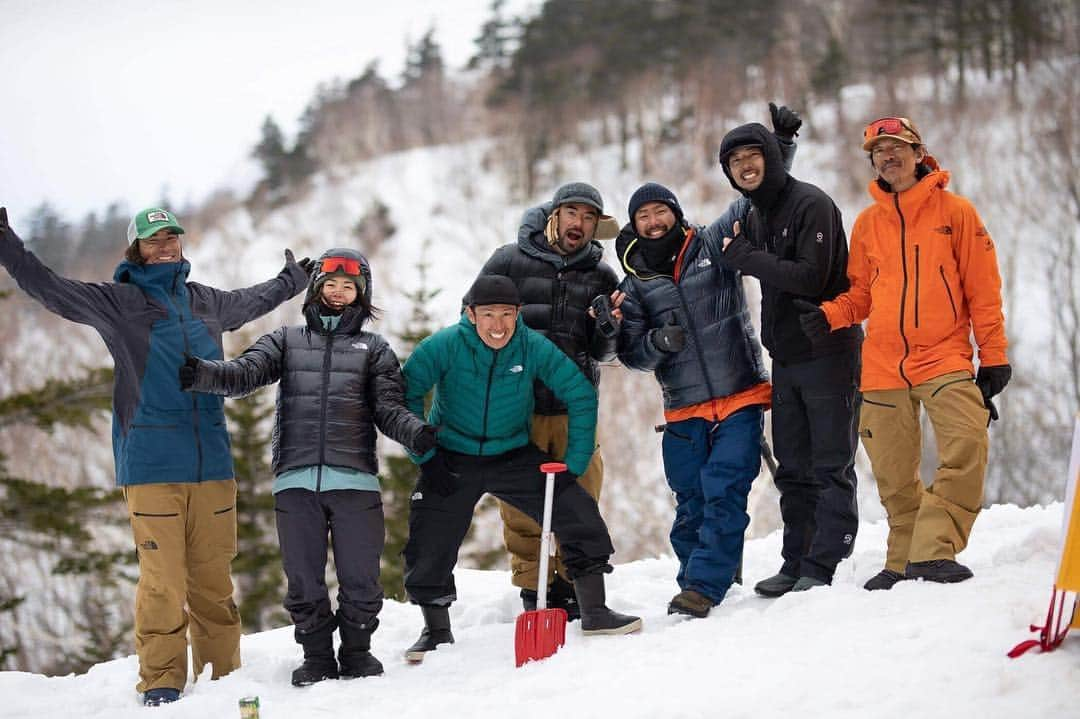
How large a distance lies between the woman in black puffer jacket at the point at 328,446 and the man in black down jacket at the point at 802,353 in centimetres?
189

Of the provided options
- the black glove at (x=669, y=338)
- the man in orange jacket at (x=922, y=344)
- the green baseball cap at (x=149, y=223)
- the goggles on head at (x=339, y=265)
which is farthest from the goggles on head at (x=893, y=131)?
the green baseball cap at (x=149, y=223)

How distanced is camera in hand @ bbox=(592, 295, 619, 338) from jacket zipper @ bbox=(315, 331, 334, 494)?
1.43 meters

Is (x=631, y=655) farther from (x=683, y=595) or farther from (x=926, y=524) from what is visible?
(x=926, y=524)

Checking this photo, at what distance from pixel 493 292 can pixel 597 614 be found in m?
1.74

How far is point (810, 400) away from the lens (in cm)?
508

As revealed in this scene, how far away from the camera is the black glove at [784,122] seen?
18.0ft

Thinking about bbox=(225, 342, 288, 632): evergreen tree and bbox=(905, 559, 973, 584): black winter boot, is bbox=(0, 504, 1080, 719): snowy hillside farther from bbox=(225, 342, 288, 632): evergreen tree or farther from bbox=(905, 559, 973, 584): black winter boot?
bbox=(225, 342, 288, 632): evergreen tree

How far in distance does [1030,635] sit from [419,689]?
2584mm

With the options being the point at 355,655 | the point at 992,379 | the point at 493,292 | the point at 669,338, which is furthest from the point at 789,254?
the point at 355,655

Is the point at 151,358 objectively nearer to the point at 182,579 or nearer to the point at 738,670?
the point at 182,579

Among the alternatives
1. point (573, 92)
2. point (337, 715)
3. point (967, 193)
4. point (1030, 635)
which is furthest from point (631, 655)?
point (573, 92)

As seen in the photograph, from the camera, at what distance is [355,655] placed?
16.0 feet

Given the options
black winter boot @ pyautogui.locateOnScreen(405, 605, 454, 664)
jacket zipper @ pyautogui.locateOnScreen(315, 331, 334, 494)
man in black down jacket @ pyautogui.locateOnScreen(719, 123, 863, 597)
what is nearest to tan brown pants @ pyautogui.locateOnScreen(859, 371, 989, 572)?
man in black down jacket @ pyautogui.locateOnScreen(719, 123, 863, 597)

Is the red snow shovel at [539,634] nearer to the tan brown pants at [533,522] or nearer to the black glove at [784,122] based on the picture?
the tan brown pants at [533,522]
